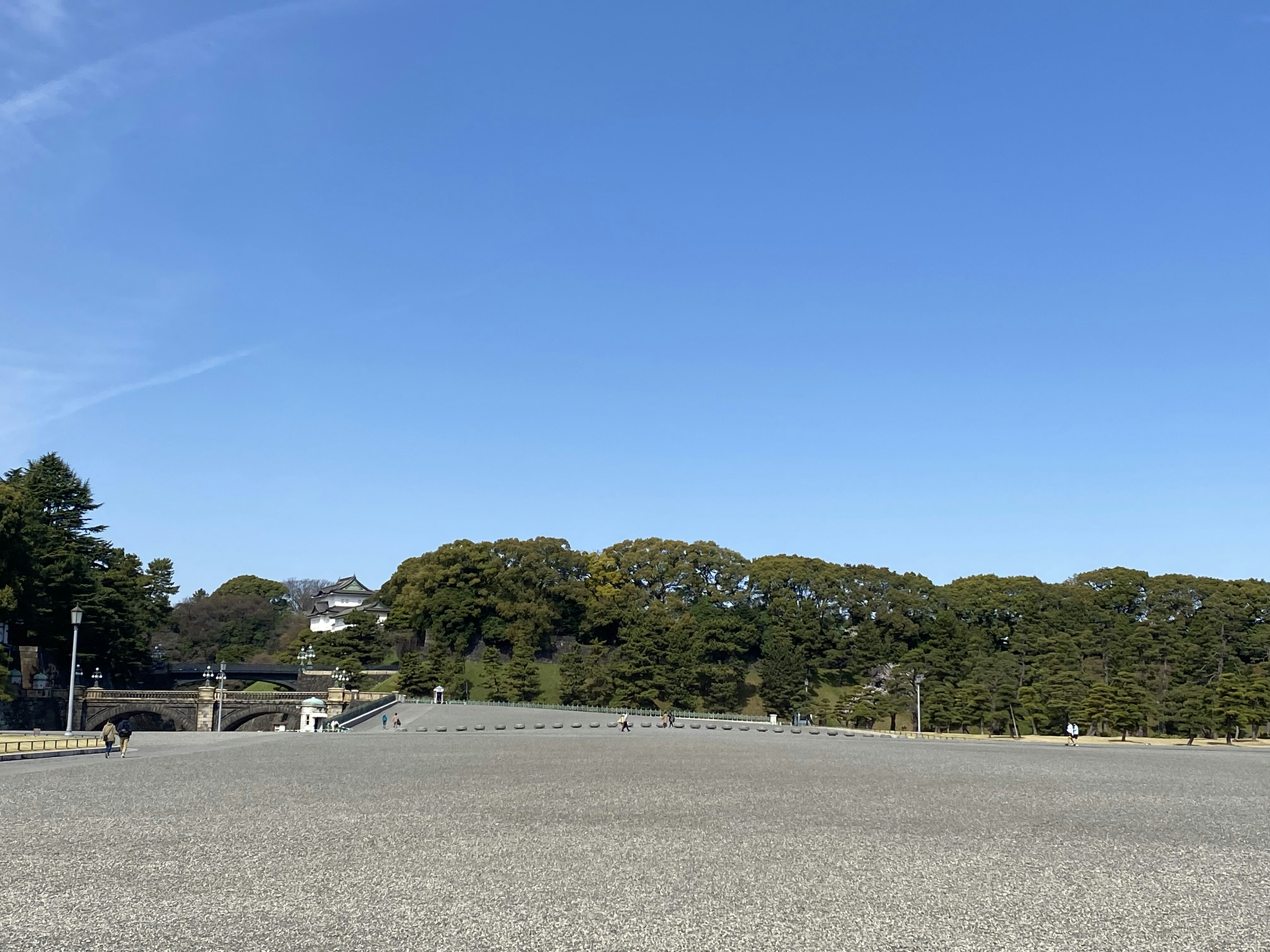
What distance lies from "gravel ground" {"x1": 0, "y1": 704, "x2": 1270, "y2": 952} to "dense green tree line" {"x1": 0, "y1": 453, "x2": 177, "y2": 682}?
47.9 metres

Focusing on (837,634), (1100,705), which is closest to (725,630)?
(837,634)

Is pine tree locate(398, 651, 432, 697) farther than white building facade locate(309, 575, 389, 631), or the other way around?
white building facade locate(309, 575, 389, 631)

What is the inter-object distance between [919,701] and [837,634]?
32.5 m

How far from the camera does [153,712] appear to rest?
71312 mm

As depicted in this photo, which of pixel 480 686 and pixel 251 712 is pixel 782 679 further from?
pixel 251 712

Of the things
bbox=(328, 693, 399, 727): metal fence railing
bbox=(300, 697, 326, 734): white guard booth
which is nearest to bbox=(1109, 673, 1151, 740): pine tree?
bbox=(328, 693, 399, 727): metal fence railing

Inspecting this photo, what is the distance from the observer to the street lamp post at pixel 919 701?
67750 millimetres

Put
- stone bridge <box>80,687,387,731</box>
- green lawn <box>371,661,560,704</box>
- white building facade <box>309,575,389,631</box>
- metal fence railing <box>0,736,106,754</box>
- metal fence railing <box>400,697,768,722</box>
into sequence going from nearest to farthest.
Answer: metal fence railing <box>0,736,106,754</box> < stone bridge <box>80,687,387,731</box> < metal fence railing <box>400,697,768,722</box> < green lawn <box>371,661,560,704</box> < white building facade <box>309,575,389,631</box>

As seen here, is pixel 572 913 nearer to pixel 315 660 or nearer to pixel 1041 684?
pixel 1041 684

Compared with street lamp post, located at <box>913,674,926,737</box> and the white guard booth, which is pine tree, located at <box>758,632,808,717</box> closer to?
street lamp post, located at <box>913,674,926,737</box>

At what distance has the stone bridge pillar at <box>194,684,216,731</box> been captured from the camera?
70.8 metres

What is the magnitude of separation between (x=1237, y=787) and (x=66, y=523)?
257ft

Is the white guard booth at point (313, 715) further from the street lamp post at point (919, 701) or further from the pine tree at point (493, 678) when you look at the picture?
the street lamp post at point (919, 701)

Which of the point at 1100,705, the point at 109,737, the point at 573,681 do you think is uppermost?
the point at 109,737
